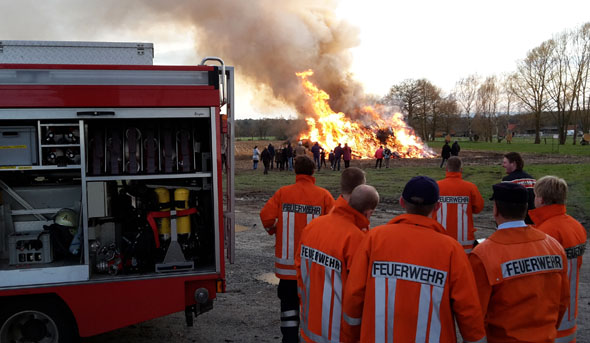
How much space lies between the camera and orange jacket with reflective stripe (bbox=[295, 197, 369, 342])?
123 inches

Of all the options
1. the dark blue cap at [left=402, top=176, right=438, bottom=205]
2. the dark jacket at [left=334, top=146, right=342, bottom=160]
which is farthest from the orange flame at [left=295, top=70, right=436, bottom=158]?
the dark blue cap at [left=402, top=176, right=438, bottom=205]

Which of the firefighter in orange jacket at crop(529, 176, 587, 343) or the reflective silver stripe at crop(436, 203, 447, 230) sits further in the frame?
the reflective silver stripe at crop(436, 203, 447, 230)

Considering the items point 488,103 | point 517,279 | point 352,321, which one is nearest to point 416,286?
point 352,321

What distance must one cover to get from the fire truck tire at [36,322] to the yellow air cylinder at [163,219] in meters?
1.11

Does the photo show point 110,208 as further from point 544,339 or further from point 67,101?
point 544,339

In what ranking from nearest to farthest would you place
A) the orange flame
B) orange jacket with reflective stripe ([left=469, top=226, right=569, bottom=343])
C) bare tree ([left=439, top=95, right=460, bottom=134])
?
1. orange jacket with reflective stripe ([left=469, top=226, right=569, bottom=343])
2. the orange flame
3. bare tree ([left=439, top=95, right=460, bottom=134])

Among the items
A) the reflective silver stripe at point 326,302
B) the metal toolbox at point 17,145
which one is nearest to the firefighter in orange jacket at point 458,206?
the reflective silver stripe at point 326,302

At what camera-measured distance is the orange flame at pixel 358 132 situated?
3928 centimetres

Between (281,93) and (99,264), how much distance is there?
36.0 metres

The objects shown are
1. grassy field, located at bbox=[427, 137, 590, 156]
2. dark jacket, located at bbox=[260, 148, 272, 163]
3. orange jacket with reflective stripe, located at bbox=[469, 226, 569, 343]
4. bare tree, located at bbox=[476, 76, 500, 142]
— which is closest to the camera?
orange jacket with reflective stripe, located at bbox=[469, 226, 569, 343]

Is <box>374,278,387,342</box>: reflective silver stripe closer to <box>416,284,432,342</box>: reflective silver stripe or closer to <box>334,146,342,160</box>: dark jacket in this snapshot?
<box>416,284,432,342</box>: reflective silver stripe

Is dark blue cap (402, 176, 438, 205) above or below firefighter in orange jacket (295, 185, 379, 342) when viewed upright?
above

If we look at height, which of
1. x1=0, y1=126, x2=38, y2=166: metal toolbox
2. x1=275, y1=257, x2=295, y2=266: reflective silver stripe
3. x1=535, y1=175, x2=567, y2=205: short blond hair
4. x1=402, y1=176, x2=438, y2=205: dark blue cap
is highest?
x1=0, y1=126, x2=38, y2=166: metal toolbox

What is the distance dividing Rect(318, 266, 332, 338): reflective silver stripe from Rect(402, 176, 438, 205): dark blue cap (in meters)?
0.81
